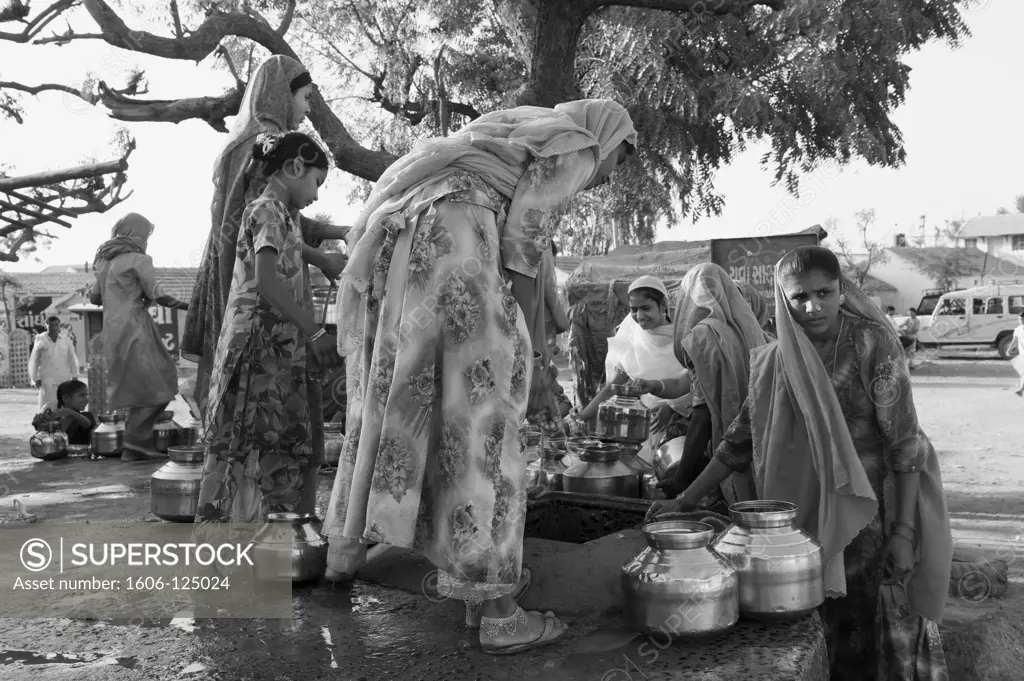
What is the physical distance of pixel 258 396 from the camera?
3268 mm

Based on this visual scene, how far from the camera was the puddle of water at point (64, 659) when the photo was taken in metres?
2.38

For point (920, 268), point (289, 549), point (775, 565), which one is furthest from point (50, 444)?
point (920, 268)

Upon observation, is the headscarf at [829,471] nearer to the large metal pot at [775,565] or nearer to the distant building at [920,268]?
the large metal pot at [775,565]

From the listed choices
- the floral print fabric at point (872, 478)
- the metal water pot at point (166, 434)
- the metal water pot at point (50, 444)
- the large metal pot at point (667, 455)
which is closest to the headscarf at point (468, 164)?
the floral print fabric at point (872, 478)

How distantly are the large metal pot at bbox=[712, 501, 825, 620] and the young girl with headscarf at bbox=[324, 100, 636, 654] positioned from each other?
1.94 feet

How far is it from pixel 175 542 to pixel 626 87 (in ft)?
25.9

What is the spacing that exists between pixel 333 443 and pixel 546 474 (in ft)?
5.21

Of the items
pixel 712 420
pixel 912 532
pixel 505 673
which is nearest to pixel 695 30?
pixel 712 420

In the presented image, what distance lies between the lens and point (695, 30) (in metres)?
9.75

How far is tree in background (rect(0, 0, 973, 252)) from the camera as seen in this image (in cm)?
786

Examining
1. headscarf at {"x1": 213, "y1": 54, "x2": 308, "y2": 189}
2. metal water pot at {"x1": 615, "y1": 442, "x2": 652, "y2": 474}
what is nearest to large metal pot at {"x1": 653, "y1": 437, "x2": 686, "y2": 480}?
metal water pot at {"x1": 615, "y1": 442, "x2": 652, "y2": 474}

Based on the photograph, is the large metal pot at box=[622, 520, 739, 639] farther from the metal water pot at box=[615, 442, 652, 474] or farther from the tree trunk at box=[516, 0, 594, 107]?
the tree trunk at box=[516, 0, 594, 107]

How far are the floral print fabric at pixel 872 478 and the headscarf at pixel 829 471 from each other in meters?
0.06

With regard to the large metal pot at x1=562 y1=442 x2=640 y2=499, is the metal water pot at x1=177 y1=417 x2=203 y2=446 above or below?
below
